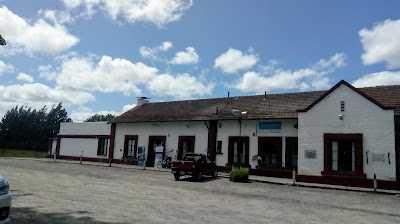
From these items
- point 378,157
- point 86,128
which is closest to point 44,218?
point 378,157

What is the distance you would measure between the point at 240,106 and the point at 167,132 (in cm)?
676

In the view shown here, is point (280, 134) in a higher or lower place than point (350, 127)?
lower

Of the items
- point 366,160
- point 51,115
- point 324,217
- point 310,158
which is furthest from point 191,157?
point 51,115

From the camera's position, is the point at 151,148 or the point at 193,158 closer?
the point at 193,158

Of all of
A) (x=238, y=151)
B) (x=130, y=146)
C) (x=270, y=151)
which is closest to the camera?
(x=270, y=151)

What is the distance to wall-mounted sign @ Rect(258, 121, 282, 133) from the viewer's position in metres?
26.0

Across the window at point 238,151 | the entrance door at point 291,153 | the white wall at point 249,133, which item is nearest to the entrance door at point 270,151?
the white wall at point 249,133

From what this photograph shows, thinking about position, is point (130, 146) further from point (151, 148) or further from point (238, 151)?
point (238, 151)

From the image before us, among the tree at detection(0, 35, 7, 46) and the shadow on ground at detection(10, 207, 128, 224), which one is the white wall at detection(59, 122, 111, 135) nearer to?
the tree at detection(0, 35, 7, 46)

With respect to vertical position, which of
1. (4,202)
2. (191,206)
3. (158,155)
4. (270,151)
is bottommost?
(191,206)

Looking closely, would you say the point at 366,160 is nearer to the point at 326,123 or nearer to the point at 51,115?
the point at 326,123

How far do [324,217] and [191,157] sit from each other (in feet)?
39.9

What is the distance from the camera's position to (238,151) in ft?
90.5

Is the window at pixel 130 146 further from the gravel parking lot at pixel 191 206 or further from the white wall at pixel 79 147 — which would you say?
the gravel parking lot at pixel 191 206
